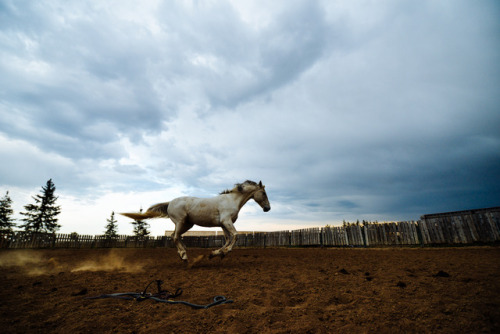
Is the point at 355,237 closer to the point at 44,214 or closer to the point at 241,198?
the point at 241,198

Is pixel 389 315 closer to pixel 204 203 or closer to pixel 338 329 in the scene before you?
pixel 338 329

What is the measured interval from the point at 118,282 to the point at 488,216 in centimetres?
1537

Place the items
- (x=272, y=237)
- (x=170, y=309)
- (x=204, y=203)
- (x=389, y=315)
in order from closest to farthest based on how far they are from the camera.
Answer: (x=389, y=315) → (x=170, y=309) → (x=204, y=203) → (x=272, y=237)

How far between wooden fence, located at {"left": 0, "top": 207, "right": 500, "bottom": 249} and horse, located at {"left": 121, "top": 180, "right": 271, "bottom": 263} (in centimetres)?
1042

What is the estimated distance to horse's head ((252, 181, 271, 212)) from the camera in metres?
7.46

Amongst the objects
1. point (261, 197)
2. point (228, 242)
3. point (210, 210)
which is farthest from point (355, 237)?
Result: point (210, 210)

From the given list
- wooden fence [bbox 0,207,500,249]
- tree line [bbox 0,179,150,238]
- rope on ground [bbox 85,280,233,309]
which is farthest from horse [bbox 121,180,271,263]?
tree line [bbox 0,179,150,238]

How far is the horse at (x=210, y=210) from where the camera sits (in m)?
6.38

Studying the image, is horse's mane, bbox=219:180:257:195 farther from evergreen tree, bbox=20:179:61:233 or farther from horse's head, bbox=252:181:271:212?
evergreen tree, bbox=20:179:61:233

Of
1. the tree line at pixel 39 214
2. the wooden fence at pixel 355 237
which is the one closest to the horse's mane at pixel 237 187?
the wooden fence at pixel 355 237

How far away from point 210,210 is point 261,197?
193cm

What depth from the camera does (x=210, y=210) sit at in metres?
6.51

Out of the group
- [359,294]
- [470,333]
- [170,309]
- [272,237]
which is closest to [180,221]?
[170,309]

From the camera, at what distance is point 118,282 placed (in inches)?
163
